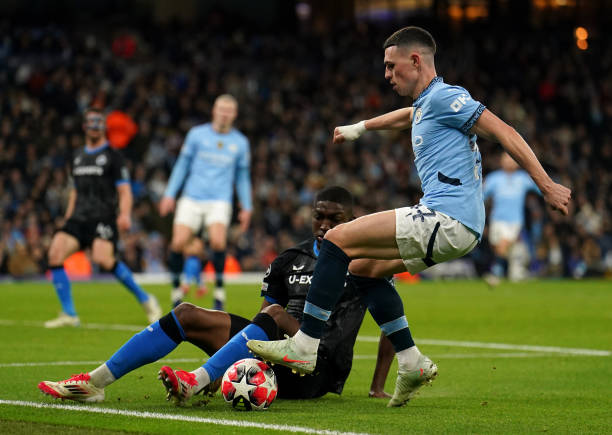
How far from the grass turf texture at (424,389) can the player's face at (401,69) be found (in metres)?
1.88

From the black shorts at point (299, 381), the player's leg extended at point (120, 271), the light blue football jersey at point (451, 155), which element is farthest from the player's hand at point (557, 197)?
the player's leg extended at point (120, 271)

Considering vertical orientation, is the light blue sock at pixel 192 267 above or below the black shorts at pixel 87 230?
below

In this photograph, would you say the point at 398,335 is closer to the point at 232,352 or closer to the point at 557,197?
the point at 232,352

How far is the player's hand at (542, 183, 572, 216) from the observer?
18.0 feet

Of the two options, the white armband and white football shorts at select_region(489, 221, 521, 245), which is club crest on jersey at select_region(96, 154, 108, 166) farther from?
white football shorts at select_region(489, 221, 521, 245)

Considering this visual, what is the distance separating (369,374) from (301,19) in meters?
33.1

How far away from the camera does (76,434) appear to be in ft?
15.7

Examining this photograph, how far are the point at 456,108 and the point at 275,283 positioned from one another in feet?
4.98

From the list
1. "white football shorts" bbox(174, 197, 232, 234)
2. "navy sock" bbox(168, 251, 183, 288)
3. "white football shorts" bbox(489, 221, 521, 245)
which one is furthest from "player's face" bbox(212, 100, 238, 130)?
"white football shorts" bbox(489, 221, 521, 245)

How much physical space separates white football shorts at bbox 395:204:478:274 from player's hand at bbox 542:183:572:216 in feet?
1.62

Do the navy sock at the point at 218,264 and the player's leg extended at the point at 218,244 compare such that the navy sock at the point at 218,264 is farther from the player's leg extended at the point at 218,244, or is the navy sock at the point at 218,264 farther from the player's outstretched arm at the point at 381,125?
the player's outstretched arm at the point at 381,125

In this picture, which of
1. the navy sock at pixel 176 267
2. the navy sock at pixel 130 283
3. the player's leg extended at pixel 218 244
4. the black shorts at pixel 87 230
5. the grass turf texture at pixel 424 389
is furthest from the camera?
the player's leg extended at pixel 218 244

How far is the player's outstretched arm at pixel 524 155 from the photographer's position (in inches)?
216

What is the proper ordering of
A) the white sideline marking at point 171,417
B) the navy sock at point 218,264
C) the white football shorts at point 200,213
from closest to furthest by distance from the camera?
the white sideline marking at point 171,417, the navy sock at point 218,264, the white football shorts at point 200,213
